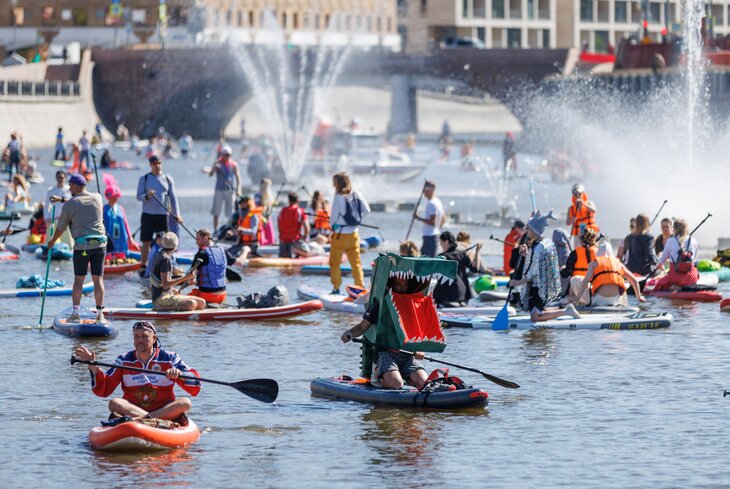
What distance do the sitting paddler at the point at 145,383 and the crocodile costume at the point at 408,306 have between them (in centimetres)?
223

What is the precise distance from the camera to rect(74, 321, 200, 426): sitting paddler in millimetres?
14414

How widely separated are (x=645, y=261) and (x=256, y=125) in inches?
4405

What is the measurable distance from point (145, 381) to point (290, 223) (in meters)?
15.8

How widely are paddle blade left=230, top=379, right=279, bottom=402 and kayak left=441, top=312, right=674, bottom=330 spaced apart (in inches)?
261

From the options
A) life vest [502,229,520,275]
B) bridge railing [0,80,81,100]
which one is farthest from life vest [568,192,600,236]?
bridge railing [0,80,81,100]

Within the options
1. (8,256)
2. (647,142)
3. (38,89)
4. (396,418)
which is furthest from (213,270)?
(38,89)

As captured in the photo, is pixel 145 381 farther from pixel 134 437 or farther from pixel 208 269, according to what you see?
pixel 208 269

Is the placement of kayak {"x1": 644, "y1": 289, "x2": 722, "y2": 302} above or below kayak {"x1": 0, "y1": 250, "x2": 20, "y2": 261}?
below

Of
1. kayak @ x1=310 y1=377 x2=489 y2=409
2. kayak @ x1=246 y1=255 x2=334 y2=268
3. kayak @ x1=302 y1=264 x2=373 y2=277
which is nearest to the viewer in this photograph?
kayak @ x1=310 y1=377 x2=489 y2=409

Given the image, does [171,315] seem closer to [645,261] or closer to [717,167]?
[645,261]

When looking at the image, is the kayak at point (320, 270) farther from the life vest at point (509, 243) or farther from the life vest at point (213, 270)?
the life vest at point (213, 270)

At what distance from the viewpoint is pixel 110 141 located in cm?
11444

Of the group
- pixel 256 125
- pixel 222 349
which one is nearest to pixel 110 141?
pixel 256 125

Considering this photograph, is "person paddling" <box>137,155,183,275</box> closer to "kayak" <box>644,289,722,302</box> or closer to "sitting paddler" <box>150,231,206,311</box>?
"sitting paddler" <box>150,231,206,311</box>
